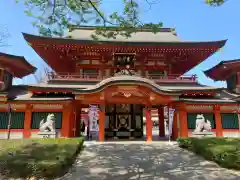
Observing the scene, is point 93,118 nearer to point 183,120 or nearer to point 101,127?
point 101,127

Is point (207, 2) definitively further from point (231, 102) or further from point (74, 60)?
point (74, 60)

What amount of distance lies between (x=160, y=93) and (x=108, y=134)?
6.65 meters

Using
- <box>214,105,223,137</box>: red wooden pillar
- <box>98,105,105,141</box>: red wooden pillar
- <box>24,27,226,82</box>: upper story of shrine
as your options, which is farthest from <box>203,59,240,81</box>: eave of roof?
<box>98,105,105,141</box>: red wooden pillar

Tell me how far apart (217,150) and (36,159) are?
8221mm

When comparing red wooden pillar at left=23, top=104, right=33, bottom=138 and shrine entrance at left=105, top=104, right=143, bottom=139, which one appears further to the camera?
shrine entrance at left=105, top=104, right=143, bottom=139

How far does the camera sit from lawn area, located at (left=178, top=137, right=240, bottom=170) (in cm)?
893

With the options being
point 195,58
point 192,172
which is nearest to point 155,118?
point 195,58

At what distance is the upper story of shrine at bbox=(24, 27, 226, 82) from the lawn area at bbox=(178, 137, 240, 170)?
6804mm

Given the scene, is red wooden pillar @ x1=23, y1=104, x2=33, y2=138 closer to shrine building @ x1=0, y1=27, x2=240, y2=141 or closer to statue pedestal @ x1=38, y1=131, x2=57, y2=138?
shrine building @ x1=0, y1=27, x2=240, y2=141

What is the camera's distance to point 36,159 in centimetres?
829

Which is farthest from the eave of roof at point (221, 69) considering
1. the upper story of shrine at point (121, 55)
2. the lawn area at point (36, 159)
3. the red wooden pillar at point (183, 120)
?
the lawn area at point (36, 159)

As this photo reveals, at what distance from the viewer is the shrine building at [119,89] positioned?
15188 mm

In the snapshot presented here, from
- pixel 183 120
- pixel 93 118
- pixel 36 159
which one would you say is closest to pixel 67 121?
pixel 93 118

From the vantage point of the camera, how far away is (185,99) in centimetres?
1577
